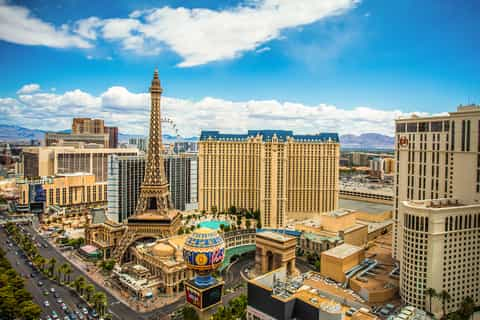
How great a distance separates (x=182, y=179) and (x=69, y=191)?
146 feet

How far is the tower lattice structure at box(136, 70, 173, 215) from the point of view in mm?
87000

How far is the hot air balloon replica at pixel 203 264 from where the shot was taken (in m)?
53.3

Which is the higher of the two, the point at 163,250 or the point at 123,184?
the point at 123,184

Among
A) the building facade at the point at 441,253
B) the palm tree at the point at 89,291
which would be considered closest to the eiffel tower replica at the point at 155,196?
the palm tree at the point at 89,291

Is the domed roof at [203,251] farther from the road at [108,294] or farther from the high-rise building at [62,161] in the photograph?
the high-rise building at [62,161]

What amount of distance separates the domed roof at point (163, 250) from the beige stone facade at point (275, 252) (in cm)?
1838

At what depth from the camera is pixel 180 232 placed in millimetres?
87688

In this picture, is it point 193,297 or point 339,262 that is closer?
point 193,297

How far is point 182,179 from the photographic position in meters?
116

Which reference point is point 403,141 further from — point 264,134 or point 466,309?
point 264,134

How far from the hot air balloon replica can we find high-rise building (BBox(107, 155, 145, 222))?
53374 mm

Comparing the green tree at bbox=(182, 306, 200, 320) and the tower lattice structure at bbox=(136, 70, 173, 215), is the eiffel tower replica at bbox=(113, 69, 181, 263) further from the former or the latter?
the green tree at bbox=(182, 306, 200, 320)

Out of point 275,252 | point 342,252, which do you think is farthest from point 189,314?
point 342,252

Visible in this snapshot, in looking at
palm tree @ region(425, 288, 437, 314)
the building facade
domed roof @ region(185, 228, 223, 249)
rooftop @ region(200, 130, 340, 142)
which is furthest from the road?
rooftop @ region(200, 130, 340, 142)
